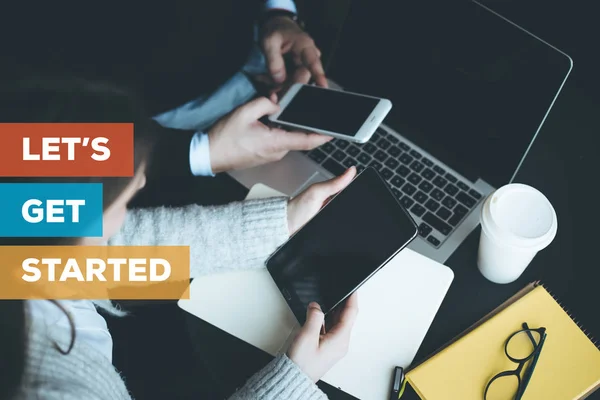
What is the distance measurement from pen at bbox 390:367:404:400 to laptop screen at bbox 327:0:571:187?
348 millimetres

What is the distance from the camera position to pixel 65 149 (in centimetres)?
75

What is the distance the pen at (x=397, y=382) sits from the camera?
720 millimetres

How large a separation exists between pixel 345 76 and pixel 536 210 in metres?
0.45

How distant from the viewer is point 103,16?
Answer: 1.03 m

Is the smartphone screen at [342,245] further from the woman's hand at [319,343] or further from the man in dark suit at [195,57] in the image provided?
the man in dark suit at [195,57]

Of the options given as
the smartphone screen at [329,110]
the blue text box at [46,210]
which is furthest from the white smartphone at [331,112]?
the blue text box at [46,210]

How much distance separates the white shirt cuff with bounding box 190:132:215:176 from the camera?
Result: 38.1 inches

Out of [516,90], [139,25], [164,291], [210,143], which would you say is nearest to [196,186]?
[210,143]

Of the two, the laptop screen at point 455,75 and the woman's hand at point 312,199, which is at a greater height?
the laptop screen at point 455,75

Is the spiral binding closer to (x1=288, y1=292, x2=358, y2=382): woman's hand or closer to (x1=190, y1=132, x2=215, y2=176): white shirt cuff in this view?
(x1=288, y1=292, x2=358, y2=382): woman's hand

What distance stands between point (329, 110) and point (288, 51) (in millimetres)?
241

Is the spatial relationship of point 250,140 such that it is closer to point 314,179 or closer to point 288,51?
point 314,179

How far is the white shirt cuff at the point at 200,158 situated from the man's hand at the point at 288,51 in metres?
0.22

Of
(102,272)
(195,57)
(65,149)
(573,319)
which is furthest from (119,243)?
(573,319)
